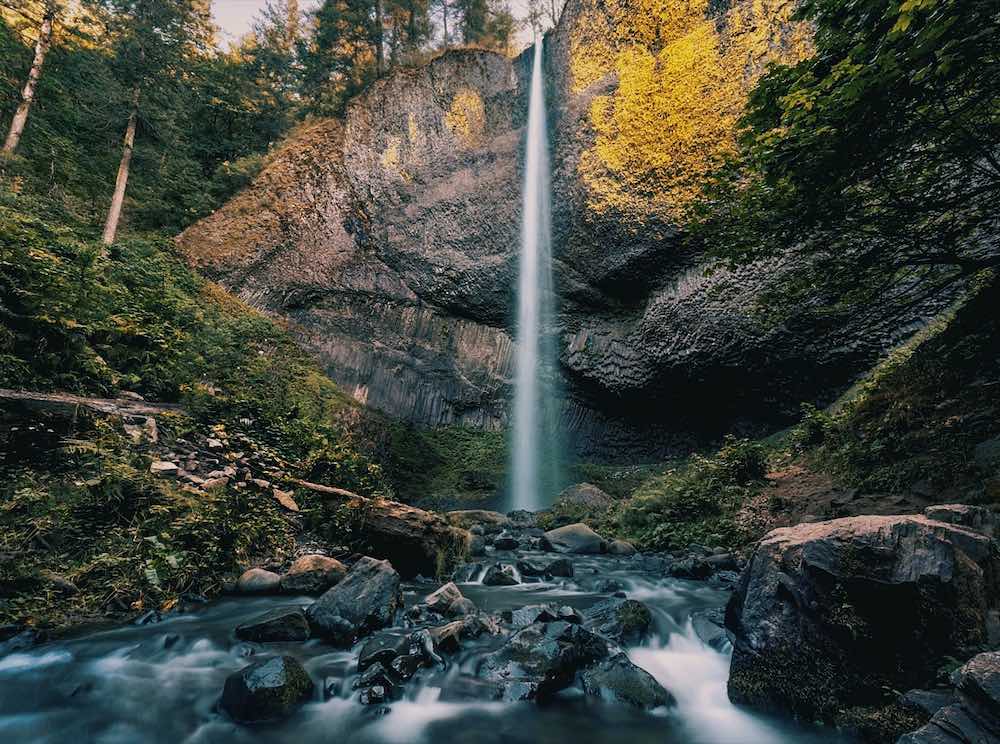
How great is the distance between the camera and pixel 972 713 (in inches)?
81.2

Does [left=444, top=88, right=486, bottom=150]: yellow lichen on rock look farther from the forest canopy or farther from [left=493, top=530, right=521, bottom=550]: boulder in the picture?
[left=493, top=530, right=521, bottom=550]: boulder

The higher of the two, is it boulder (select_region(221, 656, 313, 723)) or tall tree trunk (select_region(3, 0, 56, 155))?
tall tree trunk (select_region(3, 0, 56, 155))

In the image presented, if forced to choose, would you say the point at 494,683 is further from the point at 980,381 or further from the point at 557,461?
the point at 557,461

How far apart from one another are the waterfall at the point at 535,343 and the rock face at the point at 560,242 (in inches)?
22.5

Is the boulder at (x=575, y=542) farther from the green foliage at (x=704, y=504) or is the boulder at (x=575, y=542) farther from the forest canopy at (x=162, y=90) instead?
the forest canopy at (x=162, y=90)

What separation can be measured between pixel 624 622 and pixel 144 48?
23.3 m

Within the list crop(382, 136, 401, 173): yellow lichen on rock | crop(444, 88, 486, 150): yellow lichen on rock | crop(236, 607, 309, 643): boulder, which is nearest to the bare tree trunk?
crop(382, 136, 401, 173): yellow lichen on rock

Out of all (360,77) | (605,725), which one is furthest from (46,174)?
(605,725)

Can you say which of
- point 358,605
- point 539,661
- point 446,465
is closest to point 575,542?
point 358,605

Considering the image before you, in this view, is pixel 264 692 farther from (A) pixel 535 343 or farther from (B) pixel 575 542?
(A) pixel 535 343

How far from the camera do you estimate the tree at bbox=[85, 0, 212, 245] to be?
52.7 feet

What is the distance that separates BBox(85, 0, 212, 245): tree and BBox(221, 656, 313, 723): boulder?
18.7 m

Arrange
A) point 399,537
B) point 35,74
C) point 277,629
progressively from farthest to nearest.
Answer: point 35,74
point 399,537
point 277,629

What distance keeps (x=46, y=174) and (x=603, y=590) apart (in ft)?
78.0
